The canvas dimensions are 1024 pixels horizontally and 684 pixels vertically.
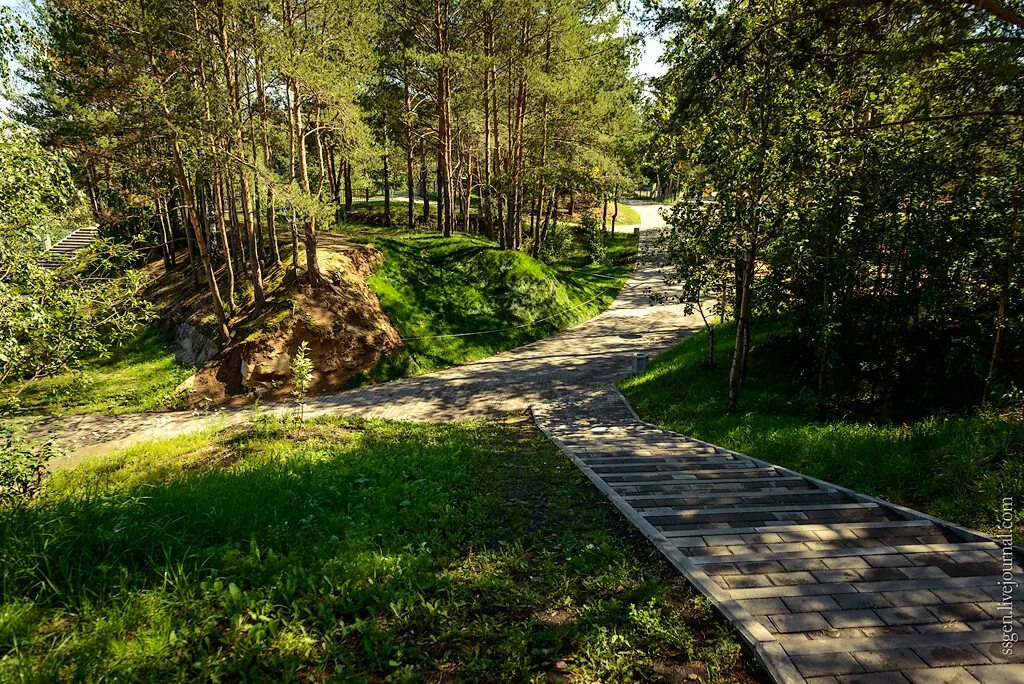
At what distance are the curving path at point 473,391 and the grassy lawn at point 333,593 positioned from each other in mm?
7701

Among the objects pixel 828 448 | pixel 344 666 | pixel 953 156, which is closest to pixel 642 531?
pixel 344 666

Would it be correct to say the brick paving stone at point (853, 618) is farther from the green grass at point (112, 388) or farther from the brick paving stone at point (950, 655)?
the green grass at point (112, 388)

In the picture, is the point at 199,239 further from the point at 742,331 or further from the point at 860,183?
the point at 860,183

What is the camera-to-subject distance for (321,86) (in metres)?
15.4

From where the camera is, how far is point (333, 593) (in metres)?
4.38

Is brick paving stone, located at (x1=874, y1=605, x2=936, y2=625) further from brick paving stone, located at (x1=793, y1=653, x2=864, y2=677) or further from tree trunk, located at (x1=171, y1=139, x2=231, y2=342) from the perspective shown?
tree trunk, located at (x1=171, y1=139, x2=231, y2=342)

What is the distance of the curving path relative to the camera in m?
14.1

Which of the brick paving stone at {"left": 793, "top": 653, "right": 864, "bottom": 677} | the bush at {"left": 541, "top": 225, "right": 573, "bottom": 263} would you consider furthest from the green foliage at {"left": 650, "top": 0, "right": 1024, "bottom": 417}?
the bush at {"left": 541, "top": 225, "right": 573, "bottom": 263}

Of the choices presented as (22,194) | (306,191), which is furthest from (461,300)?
(22,194)

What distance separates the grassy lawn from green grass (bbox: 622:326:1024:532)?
3.83m

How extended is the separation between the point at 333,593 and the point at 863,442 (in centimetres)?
812

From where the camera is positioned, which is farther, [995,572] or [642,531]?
[642,531]

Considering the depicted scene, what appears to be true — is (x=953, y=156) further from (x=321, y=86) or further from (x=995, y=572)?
(x=321, y=86)

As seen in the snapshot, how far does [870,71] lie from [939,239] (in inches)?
149
